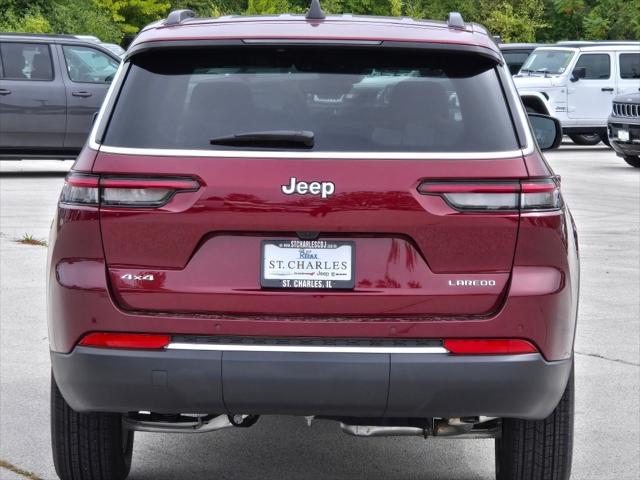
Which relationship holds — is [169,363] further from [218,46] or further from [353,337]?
[218,46]

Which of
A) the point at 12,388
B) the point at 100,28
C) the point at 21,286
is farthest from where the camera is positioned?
the point at 100,28

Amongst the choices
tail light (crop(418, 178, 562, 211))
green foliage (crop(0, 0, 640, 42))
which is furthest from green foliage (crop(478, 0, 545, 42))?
tail light (crop(418, 178, 562, 211))

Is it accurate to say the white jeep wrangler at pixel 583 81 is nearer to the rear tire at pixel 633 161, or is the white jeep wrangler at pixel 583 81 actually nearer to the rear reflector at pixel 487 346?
the rear tire at pixel 633 161

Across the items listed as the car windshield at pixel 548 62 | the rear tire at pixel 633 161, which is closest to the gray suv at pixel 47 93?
the rear tire at pixel 633 161

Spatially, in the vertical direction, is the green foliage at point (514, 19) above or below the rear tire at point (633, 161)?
below

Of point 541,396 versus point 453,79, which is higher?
point 453,79

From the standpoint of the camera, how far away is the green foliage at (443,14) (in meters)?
50.0

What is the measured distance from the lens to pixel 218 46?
14.8 ft

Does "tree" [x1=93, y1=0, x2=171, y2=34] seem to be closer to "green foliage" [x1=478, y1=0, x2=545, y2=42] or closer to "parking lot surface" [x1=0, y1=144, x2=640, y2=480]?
"green foliage" [x1=478, y1=0, x2=545, y2=42]

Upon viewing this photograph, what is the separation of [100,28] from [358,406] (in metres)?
52.9

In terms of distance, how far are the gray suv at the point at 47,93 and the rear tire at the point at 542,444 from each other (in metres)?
15.2

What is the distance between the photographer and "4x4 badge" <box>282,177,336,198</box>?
168 inches

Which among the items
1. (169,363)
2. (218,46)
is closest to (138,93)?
(218,46)

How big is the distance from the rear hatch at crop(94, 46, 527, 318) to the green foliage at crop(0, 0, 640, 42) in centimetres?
4308
